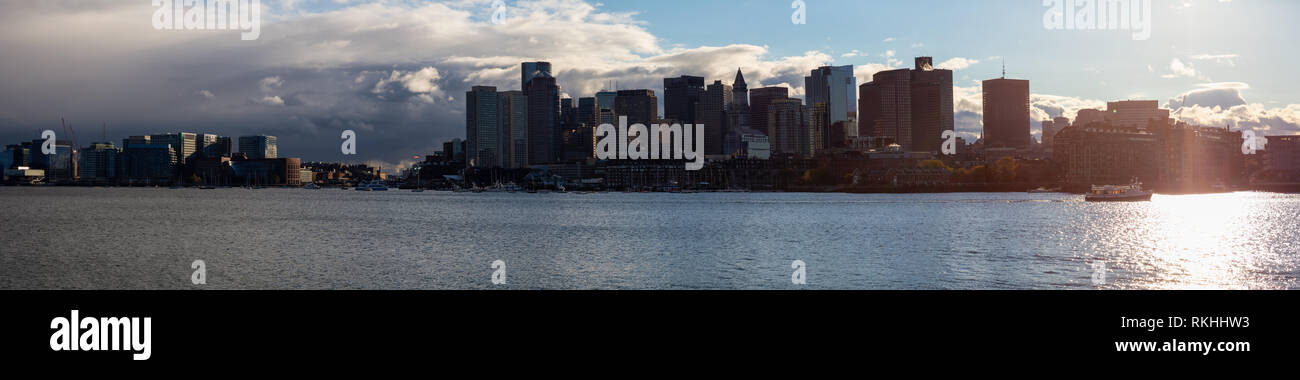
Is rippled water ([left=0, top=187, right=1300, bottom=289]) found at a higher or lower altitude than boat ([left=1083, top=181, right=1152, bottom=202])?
lower

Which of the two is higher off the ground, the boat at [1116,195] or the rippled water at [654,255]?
the boat at [1116,195]

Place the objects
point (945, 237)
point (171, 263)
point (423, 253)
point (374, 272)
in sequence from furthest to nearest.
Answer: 1. point (945, 237)
2. point (423, 253)
3. point (171, 263)
4. point (374, 272)

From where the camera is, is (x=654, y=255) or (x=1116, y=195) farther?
(x=1116, y=195)

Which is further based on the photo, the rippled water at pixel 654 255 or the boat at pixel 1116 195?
the boat at pixel 1116 195

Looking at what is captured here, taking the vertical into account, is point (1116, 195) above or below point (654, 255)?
above

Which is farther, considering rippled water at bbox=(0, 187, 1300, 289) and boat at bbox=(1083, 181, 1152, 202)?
boat at bbox=(1083, 181, 1152, 202)
